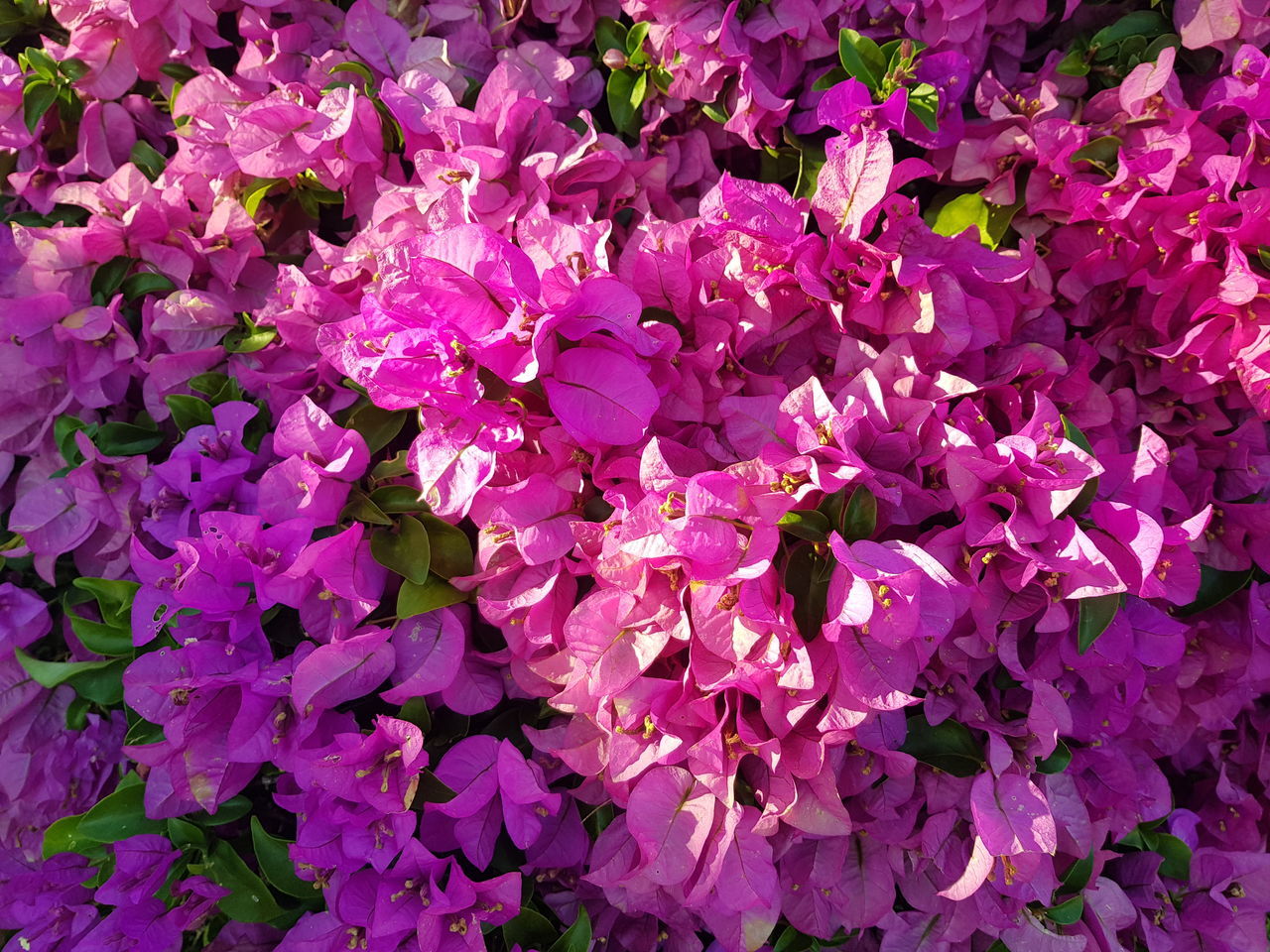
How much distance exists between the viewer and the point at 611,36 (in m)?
0.97

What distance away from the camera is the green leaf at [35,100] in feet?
3.17

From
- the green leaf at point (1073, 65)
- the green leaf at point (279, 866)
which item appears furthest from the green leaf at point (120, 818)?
the green leaf at point (1073, 65)

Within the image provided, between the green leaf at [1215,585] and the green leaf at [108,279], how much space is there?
3.75ft

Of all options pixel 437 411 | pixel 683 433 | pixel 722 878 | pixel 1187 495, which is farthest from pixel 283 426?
pixel 1187 495

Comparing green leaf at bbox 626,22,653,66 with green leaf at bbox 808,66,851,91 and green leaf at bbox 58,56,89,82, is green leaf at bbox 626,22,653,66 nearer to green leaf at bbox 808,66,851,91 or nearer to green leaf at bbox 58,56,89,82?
green leaf at bbox 808,66,851,91

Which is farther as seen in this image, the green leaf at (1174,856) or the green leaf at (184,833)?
the green leaf at (1174,856)

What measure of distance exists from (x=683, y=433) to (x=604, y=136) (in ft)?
1.11

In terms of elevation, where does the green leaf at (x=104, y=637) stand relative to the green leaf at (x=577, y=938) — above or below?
above

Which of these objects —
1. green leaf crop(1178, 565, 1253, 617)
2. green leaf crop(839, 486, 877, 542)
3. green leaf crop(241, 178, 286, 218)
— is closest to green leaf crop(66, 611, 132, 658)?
green leaf crop(241, 178, 286, 218)

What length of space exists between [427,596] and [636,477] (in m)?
0.21

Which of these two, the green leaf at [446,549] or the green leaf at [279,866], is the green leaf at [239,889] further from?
the green leaf at [446,549]

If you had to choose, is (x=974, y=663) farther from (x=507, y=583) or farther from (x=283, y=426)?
(x=283, y=426)

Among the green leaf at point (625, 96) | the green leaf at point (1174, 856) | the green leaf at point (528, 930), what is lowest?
the green leaf at point (1174, 856)

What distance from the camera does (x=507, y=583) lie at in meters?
0.77
